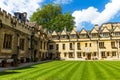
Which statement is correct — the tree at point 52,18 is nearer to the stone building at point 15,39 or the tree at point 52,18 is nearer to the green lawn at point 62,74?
the stone building at point 15,39

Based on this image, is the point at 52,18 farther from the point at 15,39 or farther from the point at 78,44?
the point at 15,39

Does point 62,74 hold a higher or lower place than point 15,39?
lower

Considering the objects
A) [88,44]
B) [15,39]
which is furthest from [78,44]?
[15,39]

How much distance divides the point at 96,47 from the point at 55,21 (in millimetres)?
21171

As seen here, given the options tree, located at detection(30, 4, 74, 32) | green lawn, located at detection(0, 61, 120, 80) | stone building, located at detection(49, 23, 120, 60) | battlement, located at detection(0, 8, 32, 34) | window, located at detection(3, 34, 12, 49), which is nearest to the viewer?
green lawn, located at detection(0, 61, 120, 80)

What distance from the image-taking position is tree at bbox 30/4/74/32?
224 feet

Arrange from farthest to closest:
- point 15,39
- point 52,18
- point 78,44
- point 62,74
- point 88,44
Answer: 1. point 52,18
2. point 78,44
3. point 88,44
4. point 15,39
5. point 62,74

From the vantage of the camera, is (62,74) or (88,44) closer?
(62,74)

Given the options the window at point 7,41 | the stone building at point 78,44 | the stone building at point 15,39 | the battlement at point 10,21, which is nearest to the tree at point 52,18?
the stone building at point 78,44

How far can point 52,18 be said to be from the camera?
234 feet

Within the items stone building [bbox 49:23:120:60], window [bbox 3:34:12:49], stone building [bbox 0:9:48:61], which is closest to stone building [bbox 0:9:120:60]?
stone building [bbox 49:23:120:60]

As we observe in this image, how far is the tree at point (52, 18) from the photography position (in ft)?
224

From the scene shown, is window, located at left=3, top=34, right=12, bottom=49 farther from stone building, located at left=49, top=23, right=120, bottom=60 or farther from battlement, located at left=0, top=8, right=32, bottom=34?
stone building, located at left=49, top=23, right=120, bottom=60

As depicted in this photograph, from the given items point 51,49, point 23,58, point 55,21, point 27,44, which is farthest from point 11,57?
point 55,21
